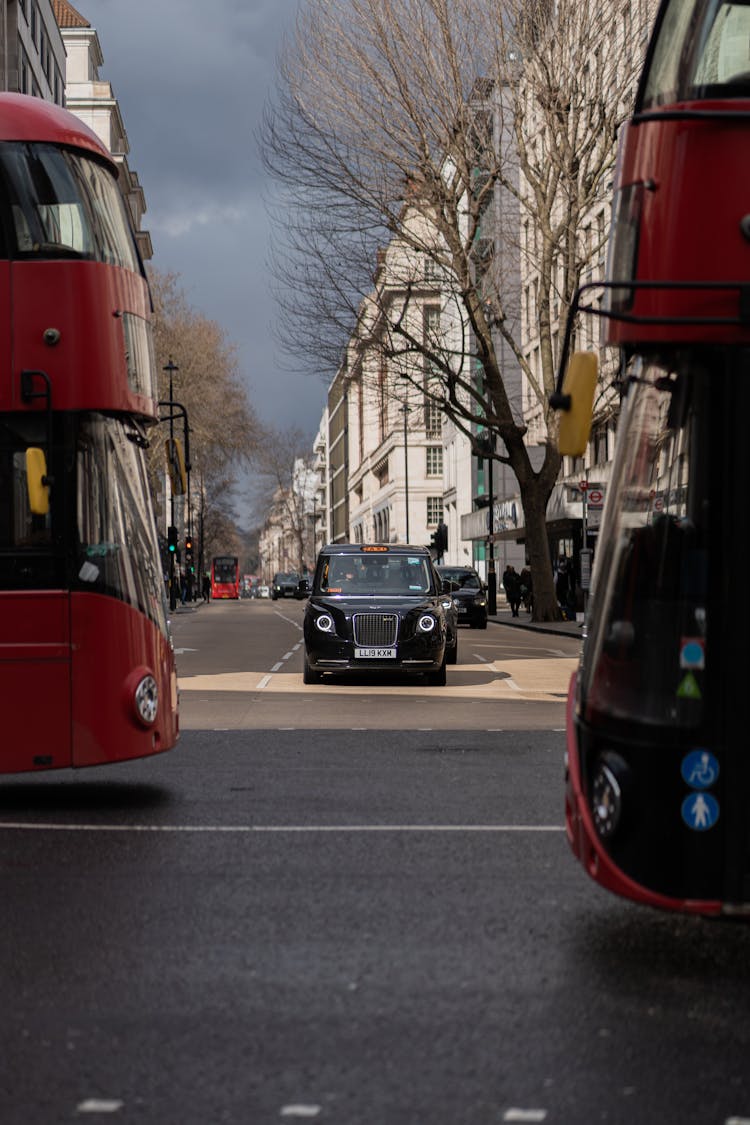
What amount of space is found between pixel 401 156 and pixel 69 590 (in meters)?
30.2

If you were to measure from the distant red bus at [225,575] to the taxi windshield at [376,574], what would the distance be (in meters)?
91.9

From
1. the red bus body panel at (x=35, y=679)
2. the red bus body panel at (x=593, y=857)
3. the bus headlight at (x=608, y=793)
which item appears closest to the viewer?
the red bus body panel at (x=593, y=857)

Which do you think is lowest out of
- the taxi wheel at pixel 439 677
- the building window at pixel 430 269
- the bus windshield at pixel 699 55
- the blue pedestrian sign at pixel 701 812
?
the taxi wheel at pixel 439 677

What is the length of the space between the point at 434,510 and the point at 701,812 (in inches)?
4390

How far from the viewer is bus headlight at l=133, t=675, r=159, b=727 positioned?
954cm

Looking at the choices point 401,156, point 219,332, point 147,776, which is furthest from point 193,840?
point 219,332

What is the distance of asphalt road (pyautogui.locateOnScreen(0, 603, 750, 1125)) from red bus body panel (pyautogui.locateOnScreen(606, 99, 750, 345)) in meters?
2.23

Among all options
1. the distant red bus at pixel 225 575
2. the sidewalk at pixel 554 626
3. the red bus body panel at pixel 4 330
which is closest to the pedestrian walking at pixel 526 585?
the sidewalk at pixel 554 626

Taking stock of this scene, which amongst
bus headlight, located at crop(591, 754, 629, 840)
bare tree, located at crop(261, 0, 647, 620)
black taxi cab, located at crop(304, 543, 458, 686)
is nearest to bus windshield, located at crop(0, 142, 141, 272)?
bus headlight, located at crop(591, 754, 629, 840)

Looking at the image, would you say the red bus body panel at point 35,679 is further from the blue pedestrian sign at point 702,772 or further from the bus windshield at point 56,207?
the blue pedestrian sign at point 702,772

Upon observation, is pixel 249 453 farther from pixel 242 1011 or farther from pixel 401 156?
pixel 242 1011

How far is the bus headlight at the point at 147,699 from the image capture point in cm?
954

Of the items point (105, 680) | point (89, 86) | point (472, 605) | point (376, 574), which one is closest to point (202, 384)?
point (89, 86)

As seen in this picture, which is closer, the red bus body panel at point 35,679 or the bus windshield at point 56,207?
the red bus body panel at point 35,679
